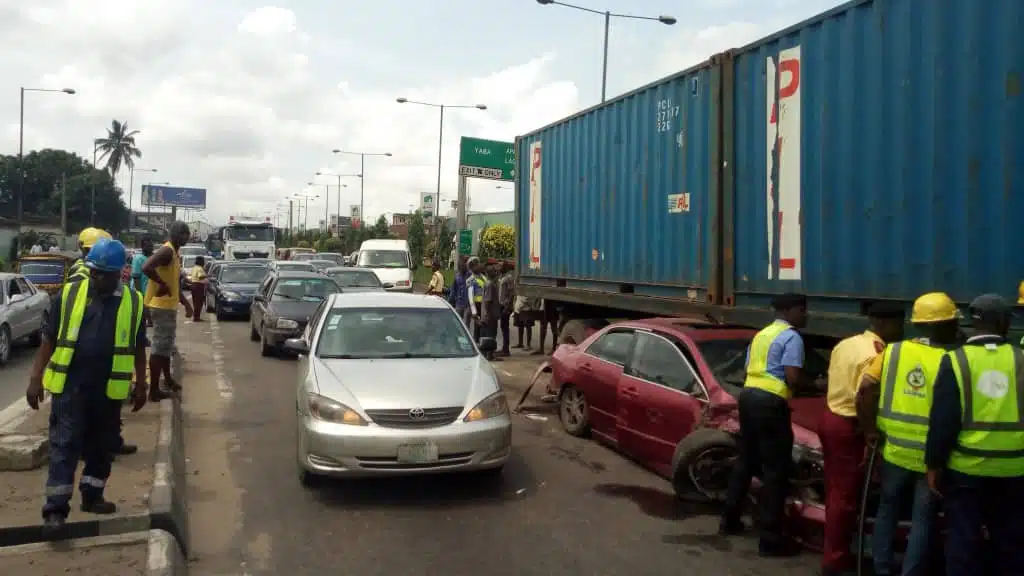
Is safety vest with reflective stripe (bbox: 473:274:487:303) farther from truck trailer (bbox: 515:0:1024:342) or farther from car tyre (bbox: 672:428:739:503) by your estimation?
car tyre (bbox: 672:428:739:503)

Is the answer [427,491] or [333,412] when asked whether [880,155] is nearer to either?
[427,491]

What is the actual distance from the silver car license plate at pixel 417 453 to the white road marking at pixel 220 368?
201 inches

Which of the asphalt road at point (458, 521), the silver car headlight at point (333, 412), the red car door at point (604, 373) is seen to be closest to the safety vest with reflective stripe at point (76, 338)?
the asphalt road at point (458, 521)

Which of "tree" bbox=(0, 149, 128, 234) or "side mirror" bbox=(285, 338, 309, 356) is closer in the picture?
"side mirror" bbox=(285, 338, 309, 356)

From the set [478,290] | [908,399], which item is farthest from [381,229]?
[908,399]

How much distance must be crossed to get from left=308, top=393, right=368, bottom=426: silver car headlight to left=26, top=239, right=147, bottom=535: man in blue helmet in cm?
134

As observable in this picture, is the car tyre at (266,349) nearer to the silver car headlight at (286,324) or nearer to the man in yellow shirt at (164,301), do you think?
the silver car headlight at (286,324)

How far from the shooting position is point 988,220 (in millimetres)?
5445

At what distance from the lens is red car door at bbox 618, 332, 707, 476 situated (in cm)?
658

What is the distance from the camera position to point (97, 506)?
5273 millimetres

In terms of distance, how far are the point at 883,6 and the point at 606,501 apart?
415 cm

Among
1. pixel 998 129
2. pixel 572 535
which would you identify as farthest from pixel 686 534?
pixel 998 129

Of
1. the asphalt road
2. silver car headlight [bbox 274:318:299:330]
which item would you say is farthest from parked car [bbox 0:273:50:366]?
the asphalt road

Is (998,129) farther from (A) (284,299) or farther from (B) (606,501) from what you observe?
(A) (284,299)
